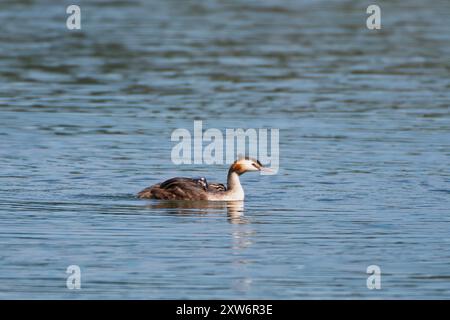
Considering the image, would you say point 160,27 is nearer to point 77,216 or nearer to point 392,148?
point 392,148

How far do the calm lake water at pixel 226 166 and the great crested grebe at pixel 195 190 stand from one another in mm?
164

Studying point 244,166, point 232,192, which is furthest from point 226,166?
point 232,192

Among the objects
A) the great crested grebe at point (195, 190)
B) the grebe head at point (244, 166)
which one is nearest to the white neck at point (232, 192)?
the great crested grebe at point (195, 190)

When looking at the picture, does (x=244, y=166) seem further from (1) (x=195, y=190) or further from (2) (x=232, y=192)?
(1) (x=195, y=190)

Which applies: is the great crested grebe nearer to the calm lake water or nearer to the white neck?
the white neck

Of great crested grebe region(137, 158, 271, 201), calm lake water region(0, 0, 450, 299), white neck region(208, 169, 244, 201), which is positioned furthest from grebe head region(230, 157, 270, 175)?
calm lake water region(0, 0, 450, 299)

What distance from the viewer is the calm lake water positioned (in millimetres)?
13344

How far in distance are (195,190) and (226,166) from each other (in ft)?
9.53

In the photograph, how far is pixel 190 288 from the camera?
12.6 meters

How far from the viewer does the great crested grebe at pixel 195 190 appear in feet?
56.3

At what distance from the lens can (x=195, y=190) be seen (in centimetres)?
1723

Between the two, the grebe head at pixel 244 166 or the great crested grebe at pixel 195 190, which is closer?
the great crested grebe at pixel 195 190

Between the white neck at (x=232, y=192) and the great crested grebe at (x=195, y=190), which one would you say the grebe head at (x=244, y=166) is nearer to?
the great crested grebe at (x=195, y=190)

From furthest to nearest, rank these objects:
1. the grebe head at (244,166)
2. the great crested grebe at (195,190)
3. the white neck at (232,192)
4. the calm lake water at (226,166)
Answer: the grebe head at (244,166), the white neck at (232,192), the great crested grebe at (195,190), the calm lake water at (226,166)
